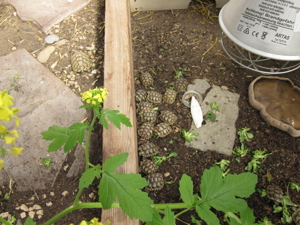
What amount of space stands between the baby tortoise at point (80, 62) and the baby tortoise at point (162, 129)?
85 centimetres

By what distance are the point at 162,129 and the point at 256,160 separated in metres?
0.77

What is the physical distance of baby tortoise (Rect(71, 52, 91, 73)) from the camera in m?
2.21

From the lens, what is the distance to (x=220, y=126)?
6.92 ft

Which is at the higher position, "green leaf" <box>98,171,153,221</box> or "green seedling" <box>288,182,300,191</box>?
"green leaf" <box>98,171,153,221</box>

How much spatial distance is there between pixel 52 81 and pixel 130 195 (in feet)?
4.79

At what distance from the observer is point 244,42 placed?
4.90 feet

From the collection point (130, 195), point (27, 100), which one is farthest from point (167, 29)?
point (130, 195)

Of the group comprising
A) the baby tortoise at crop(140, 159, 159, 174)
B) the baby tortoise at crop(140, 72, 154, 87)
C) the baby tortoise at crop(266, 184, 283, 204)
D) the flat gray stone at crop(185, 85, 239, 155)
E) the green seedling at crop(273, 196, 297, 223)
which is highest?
the baby tortoise at crop(140, 72, 154, 87)

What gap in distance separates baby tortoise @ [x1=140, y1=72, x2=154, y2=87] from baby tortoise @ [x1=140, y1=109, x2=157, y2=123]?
301 millimetres

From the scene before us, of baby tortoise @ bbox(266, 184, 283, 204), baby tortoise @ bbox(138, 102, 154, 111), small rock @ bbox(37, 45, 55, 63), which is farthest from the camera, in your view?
small rock @ bbox(37, 45, 55, 63)

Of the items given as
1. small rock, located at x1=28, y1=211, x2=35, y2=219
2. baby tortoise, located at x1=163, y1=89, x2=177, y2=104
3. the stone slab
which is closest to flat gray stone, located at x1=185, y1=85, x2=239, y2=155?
baby tortoise, located at x1=163, y1=89, x2=177, y2=104

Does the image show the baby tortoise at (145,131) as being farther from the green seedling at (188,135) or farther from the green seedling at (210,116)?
the green seedling at (210,116)

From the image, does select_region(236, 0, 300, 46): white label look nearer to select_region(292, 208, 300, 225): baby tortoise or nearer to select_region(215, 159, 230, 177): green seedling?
select_region(215, 159, 230, 177): green seedling

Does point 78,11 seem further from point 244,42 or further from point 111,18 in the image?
point 244,42
